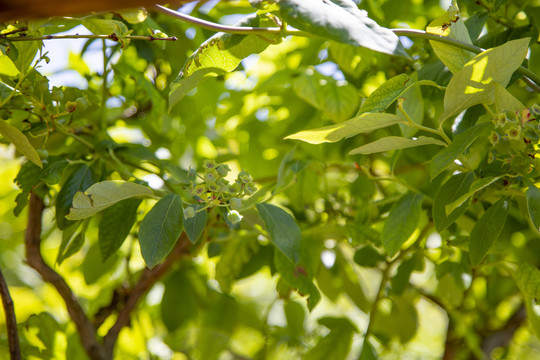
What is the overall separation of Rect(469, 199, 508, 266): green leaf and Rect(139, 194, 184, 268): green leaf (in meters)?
0.34

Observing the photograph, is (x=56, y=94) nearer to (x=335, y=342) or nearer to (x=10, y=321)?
(x=10, y=321)

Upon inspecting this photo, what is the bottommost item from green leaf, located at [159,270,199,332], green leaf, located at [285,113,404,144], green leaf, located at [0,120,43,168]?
green leaf, located at [159,270,199,332]

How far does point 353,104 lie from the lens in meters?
0.87

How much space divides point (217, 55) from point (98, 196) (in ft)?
0.67

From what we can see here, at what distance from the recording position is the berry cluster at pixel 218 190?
23.2 inches

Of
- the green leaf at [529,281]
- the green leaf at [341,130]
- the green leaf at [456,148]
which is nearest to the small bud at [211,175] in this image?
the green leaf at [341,130]

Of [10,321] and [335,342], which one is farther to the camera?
[335,342]

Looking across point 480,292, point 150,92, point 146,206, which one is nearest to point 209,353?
point 146,206

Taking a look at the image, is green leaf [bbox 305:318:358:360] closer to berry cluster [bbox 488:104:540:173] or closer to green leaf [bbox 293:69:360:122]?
green leaf [bbox 293:69:360:122]

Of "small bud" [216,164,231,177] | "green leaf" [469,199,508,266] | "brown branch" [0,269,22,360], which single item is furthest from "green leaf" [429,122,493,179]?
"brown branch" [0,269,22,360]

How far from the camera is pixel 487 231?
2.01 feet

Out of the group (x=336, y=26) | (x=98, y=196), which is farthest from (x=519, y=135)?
(x=98, y=196)

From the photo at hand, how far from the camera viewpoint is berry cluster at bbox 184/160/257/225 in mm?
588

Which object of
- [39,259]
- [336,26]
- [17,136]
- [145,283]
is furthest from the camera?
[145,283]
